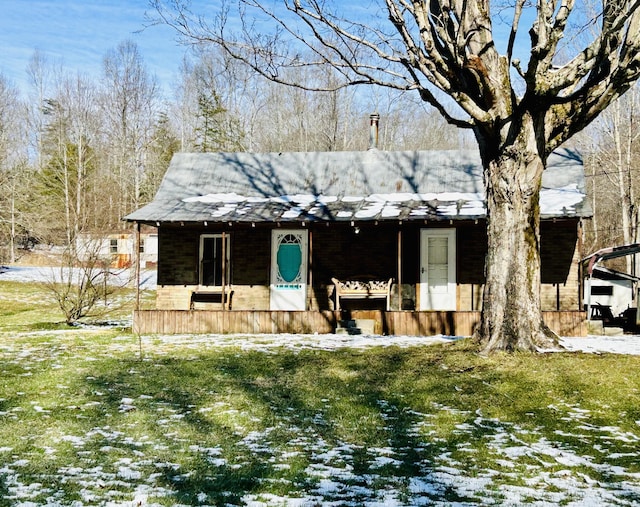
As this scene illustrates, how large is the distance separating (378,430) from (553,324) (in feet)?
27.8

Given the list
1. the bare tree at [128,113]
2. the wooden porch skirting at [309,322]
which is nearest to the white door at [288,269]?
the wooden porch skirting at [309,322]

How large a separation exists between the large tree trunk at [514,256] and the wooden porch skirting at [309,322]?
413cm

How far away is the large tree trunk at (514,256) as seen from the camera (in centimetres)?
945

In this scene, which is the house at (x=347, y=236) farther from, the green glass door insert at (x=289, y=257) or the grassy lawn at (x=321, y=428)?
the grassy lawn at (x=321, y=428)

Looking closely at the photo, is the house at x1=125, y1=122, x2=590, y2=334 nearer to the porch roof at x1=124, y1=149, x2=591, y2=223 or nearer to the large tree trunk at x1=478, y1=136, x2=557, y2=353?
the porch roof at x1=124, y1=149, x2=591, y2=223

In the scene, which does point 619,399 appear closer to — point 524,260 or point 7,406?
point 524,260

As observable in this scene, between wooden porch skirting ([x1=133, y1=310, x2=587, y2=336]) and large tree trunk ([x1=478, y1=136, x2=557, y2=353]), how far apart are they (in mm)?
4134

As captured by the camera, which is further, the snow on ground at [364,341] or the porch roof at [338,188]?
the porch roof at [338,188]

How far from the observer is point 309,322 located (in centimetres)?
1419

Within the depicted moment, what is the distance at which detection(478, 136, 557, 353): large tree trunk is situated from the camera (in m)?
9.45

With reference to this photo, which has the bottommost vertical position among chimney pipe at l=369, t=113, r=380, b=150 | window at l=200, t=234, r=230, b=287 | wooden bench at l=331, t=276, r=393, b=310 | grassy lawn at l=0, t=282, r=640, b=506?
grassy lawn at l=0, t=282, r=640, b=506

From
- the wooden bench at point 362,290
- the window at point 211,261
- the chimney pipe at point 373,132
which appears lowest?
the wooden bench at point 362,290

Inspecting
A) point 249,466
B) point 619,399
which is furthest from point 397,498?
point 619,399

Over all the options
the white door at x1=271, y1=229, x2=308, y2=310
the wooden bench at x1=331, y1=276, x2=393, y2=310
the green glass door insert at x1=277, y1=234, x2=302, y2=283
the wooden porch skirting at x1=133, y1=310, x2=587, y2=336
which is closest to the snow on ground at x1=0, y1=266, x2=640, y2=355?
the wooden porch skirting at x1=133, y1=310, x2=587, y2=336
